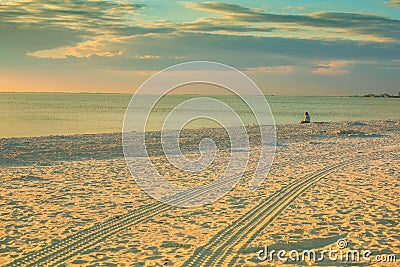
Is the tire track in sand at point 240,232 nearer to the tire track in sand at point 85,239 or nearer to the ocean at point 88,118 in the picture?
the tire track in sand at point 85,239

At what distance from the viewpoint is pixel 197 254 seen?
22.0 ft

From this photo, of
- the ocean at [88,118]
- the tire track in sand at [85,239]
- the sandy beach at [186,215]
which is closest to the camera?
the tire track in sand at [85,239]

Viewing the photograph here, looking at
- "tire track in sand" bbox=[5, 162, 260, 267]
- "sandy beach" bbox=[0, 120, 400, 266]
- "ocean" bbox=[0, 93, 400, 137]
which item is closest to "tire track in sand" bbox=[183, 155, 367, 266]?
"sandy beach" bbox=[0, 120, 400, 266]

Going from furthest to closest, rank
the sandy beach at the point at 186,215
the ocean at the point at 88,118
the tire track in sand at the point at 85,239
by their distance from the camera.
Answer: the ocean at the point at 88,118 → the sandy beach at the point at 186,215 → the tire track in sand at the point at 85,239

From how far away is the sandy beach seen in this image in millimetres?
6785

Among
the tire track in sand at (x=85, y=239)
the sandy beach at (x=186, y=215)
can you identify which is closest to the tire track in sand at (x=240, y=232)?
the sandy beach at (x=186, y=215)

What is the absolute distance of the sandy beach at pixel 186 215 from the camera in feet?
22.3

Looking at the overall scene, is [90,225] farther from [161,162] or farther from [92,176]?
[161,162]

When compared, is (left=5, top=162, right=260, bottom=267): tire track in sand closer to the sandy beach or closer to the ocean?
the sandy beach

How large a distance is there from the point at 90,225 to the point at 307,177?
22.9 feet

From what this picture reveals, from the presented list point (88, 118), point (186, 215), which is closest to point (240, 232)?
point (186, 215)

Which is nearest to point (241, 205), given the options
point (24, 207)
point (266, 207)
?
point (266, 207)

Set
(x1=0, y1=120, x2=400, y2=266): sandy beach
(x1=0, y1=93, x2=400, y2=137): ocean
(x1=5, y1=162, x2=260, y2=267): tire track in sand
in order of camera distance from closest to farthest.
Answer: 1. (x1=5, y1=162, x2=260, y2=267): tire track in sand
2. (x1=0, y1=120, x2=400, y2=266): sandy beach
3. (x1=0, y1=93, x2=400, y2=137): ocean

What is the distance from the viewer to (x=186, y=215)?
8.93 meters
